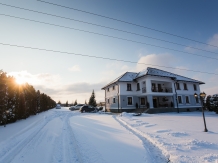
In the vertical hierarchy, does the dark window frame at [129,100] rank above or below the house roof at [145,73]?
below

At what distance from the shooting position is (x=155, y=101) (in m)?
27.7

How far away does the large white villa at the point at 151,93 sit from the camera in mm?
23963

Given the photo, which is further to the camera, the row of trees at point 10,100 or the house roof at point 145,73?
the house roof at point 145,73

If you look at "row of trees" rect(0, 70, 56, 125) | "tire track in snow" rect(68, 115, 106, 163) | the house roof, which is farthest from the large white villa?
"tire track in snow" rect(68, 115, 106, 163)

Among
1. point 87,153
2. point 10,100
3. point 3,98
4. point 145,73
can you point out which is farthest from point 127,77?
point 87,153

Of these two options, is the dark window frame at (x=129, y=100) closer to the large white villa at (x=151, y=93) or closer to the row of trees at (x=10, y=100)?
the large white villa at (x=151, y=93)

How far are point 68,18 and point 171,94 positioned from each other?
24.1m

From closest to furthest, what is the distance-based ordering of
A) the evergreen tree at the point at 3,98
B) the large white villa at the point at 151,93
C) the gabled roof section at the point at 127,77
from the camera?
the evergreen tree at the point at 3,98
the large white villa at the point at 151,93
the gabled roof section at the point at 127,77

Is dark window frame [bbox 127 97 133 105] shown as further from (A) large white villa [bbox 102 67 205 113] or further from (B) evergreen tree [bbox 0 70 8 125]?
(B) evergreen tree [bbox 0 70 8 125]

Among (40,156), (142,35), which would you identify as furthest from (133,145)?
(142,35)

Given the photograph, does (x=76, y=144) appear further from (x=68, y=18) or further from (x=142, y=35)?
(x=142, y=35)

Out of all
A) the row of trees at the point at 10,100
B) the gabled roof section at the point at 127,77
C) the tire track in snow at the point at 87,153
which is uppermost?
the gabled roof section at the point at 127,77

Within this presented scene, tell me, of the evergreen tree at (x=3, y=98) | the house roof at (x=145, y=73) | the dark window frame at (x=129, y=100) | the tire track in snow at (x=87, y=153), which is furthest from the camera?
the dark window frame at (x=129, y=100)

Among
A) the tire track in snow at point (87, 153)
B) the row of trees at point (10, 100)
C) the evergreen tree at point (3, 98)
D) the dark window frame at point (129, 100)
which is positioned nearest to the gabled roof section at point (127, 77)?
the dark window frame at point (129, 100)
